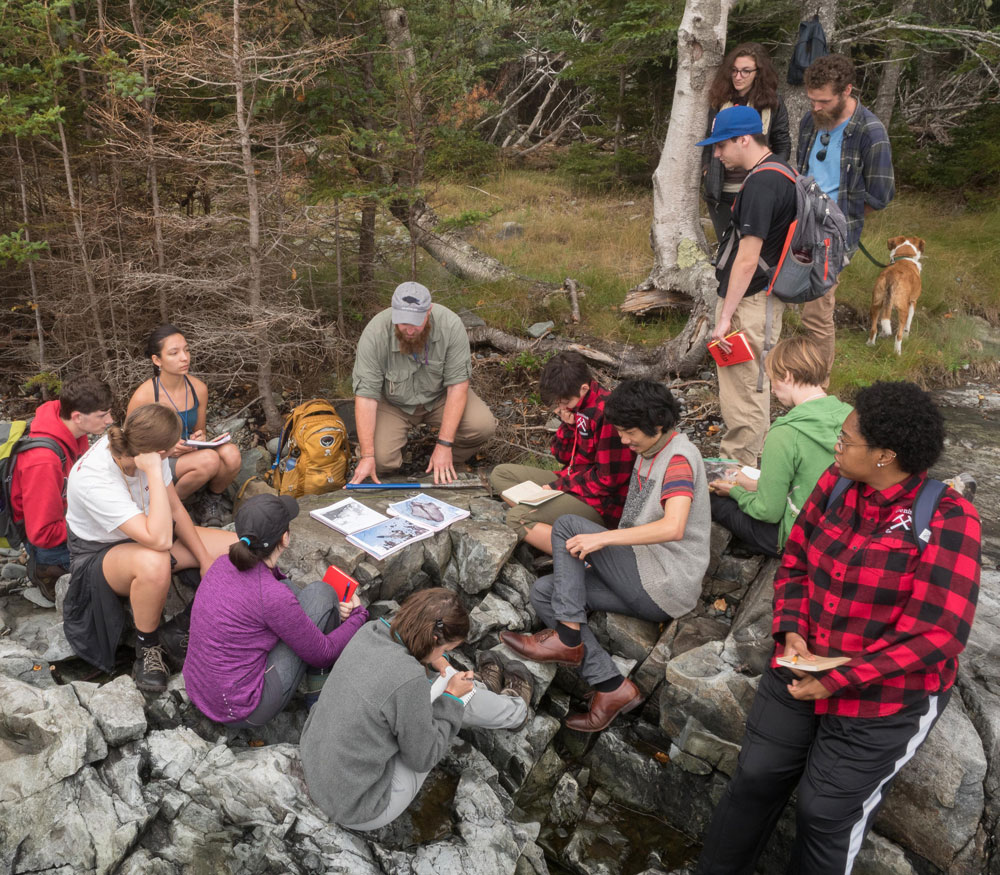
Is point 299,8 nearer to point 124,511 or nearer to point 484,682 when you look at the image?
point 124,511

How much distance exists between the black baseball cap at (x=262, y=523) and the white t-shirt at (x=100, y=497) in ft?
2.96

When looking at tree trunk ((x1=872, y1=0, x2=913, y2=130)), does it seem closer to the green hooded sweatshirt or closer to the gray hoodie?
the green hooded sweatshirt

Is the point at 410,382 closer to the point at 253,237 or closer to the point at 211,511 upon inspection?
the point at 211,511

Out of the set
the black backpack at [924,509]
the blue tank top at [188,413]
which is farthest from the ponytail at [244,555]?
the black backpack at [924,509]

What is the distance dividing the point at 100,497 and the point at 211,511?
1.85 m

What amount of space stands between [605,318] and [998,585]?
4970 mm

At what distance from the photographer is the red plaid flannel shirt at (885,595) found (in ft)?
8.41

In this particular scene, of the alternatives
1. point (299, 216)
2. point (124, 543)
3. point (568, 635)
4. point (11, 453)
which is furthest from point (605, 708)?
point (299, 216)

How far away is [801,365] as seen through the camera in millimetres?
3768

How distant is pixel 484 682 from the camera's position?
151 inches

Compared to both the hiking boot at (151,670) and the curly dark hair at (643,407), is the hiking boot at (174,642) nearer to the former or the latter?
the hiking boot at (151,670)

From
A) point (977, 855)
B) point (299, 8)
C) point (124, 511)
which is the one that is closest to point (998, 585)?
point (977, 855)

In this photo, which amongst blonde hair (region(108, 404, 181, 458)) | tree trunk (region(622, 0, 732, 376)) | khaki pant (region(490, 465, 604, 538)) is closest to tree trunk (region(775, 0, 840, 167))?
tree trunk (region(622, 0, 732, 376))

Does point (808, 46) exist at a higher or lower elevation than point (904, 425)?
higher
